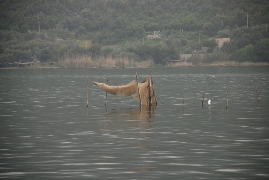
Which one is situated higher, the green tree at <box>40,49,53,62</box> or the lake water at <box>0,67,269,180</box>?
the green tree at <box>40,49,53,62</box>

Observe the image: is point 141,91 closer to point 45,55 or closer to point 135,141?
Answer: point 135,141

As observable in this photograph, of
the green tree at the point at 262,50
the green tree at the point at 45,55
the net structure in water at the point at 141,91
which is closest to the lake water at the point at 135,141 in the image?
the net structure in water at the point at 141,91

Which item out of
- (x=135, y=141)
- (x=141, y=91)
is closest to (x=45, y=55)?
(x=141, y=91)

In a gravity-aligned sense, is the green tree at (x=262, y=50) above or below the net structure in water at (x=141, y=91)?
above

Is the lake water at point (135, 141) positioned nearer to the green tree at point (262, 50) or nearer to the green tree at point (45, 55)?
the green tree at point (262, 50)

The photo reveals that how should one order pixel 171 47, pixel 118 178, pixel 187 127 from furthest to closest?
pixel 171 47 < pixel 187 127 < pixel 118 178

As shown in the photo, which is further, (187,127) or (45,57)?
(45,57)

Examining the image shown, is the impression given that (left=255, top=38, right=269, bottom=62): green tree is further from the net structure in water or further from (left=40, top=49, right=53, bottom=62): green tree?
the net structure in water

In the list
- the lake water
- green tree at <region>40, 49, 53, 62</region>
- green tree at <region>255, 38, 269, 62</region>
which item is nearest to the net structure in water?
the lake water

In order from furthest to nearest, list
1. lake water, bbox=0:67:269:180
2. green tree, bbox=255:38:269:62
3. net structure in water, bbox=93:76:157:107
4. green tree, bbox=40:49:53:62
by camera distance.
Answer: green tree, bbox=40:49:53:62
green tree, bbox=255:38:269:62
net structure in water, bbox=93:76:157:107
lake water, bbox=0:67:269:180

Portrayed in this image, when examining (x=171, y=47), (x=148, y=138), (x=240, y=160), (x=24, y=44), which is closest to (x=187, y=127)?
(x=148, y=138)

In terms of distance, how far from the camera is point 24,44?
7717 inches

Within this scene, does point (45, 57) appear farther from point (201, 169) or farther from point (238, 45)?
point (201, 169)

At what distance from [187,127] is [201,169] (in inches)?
557
